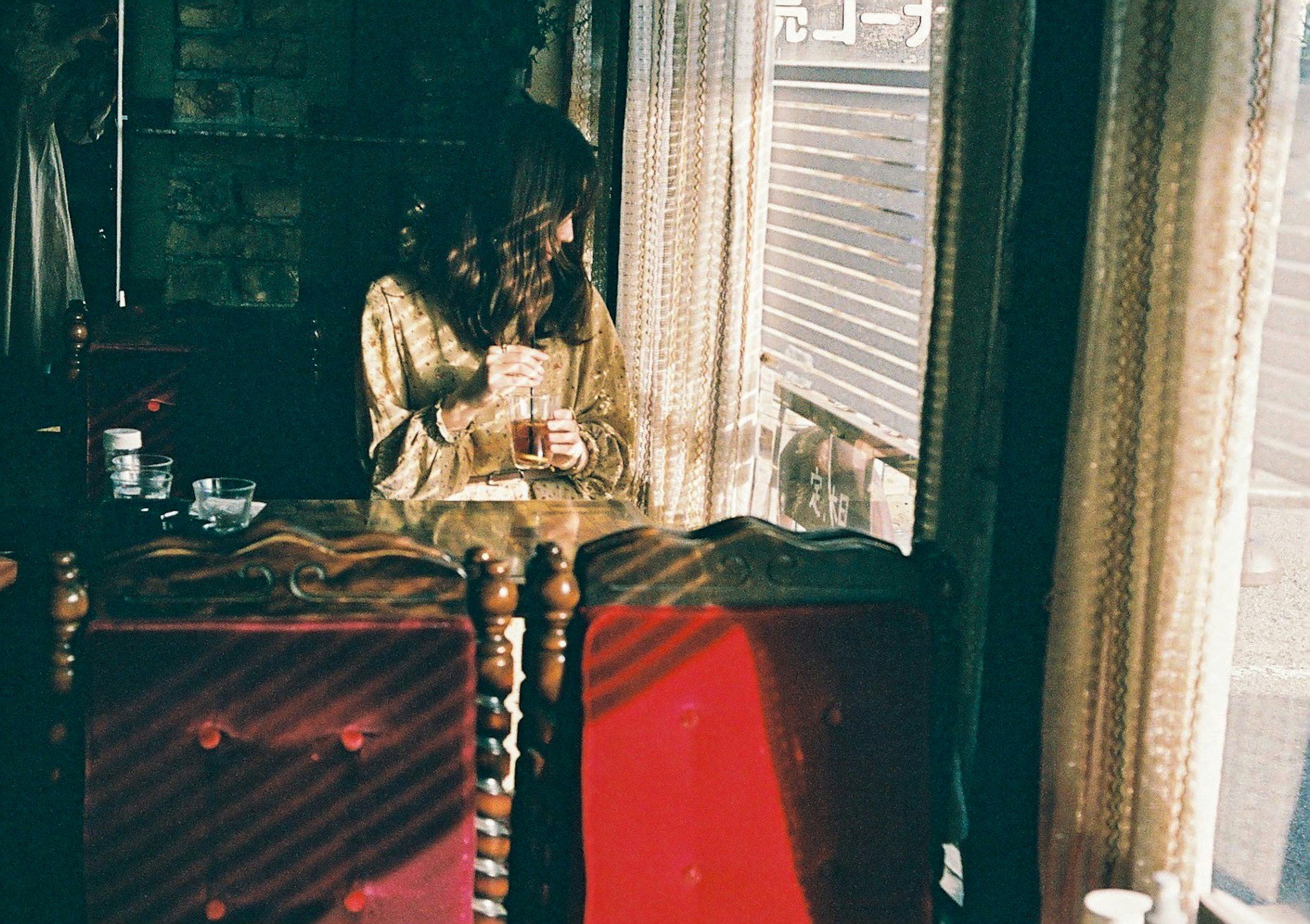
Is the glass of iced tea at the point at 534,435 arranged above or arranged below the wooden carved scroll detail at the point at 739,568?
below

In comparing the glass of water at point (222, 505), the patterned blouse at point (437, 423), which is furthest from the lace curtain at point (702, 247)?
the glass of water at point (222, 505)

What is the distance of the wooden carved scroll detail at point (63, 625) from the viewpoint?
134cm

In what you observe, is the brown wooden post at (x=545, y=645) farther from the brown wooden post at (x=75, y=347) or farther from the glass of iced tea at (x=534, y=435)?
the brown wooden post at (x=75, y=347)

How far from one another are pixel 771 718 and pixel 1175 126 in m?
0.72

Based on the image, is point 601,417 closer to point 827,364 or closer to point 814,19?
point 827,364

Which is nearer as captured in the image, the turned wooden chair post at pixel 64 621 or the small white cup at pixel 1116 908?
the small white cup at pixel 1116 908

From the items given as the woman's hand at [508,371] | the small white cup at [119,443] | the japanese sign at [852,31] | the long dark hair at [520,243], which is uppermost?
the japanese sign at [852,31]

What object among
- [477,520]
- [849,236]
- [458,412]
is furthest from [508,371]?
[849,236]

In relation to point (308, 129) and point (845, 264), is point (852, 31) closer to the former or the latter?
point (845, 264)

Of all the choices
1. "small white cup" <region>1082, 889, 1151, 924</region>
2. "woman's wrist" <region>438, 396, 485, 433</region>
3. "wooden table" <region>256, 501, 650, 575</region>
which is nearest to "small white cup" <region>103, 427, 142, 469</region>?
"wooden table" <region>256, 501, 650, 575</region>

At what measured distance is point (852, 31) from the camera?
279 centimetres

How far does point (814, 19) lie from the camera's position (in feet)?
9.61

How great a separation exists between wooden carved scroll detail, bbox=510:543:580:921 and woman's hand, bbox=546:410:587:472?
1.16 meters

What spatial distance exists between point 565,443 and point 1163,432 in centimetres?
159
